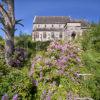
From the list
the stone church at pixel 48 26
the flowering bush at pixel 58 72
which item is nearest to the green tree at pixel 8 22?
the flowering bush at pixel 58 72

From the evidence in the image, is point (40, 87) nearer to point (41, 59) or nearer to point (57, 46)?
point (41, 59)

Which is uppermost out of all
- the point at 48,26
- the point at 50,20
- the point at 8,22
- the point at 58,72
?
the point at 50,20

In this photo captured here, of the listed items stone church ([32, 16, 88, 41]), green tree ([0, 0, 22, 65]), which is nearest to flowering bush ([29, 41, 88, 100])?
green tree ([0, 0, 22, 65])

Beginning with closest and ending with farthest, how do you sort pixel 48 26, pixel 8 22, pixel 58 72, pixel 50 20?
pixel 58 72, pixel 8 22, pixel 50 20, pixel 48 26

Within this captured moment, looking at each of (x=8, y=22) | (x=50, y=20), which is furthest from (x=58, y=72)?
(x=50, y=20)

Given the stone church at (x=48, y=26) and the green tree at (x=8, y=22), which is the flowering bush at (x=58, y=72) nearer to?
the green tree at (x=8, y=22)

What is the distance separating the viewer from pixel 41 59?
12.1 m

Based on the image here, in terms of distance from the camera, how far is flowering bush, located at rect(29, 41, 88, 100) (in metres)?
9.77

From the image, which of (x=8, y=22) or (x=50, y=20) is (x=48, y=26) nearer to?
(x=50, y=20)

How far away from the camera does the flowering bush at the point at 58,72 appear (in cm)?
977

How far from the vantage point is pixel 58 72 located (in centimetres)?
1084

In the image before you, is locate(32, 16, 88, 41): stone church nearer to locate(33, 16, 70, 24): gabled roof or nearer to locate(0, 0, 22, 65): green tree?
locate(33, 16, 70, 24): gabled roof

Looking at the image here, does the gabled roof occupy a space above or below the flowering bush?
above

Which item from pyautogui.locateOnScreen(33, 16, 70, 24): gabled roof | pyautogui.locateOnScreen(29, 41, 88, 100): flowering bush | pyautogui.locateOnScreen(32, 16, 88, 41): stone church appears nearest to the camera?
pyautogui.locateOnScreen(29, 41, 88, 100): flowering bush
